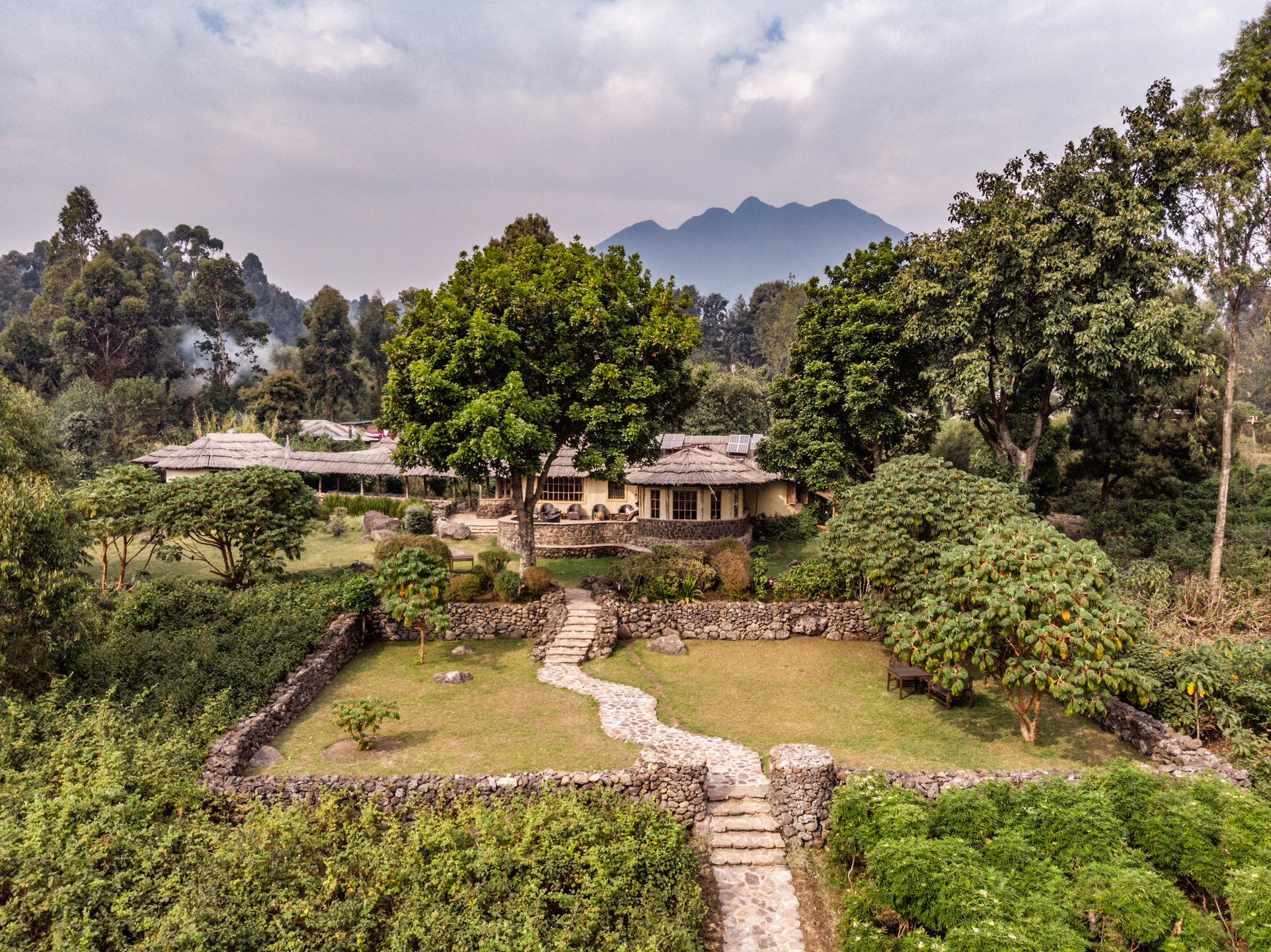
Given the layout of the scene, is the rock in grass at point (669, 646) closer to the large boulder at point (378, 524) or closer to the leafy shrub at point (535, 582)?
the leafy shrub at point (535, 582)

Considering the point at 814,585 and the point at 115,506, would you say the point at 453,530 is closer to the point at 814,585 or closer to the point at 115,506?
the point at 115,506

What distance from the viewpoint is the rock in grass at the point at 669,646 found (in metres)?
16.8

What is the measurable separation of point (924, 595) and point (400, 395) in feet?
46.9

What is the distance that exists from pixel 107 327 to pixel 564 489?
47781mm

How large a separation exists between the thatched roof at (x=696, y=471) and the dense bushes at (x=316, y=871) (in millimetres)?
17020

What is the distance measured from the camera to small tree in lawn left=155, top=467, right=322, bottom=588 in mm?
17578

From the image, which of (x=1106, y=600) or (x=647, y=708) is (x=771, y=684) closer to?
(x=647, y=708)

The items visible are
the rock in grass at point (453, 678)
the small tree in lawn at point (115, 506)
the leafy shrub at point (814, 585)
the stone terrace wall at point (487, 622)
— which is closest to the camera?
the rock in grass at point (453, 678)

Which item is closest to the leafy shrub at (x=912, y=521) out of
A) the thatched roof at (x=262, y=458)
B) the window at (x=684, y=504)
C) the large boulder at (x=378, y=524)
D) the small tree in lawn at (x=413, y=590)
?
the small tree in lawn at (x=413, y=590)

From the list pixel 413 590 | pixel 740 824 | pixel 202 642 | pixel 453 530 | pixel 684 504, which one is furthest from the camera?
pixel 453 530

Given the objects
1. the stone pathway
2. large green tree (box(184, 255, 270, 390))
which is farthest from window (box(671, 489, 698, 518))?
large green tree (box(184, 255, 270, 390))

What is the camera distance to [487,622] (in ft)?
58.1

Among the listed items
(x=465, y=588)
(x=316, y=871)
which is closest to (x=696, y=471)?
(x=465, y=588)

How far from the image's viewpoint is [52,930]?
693cm
